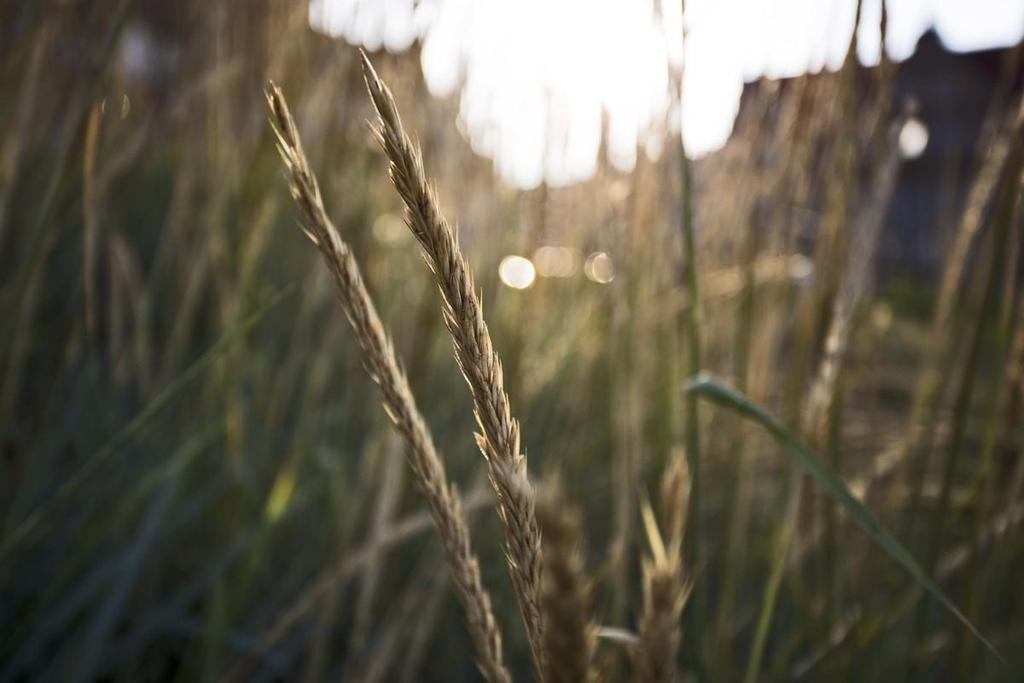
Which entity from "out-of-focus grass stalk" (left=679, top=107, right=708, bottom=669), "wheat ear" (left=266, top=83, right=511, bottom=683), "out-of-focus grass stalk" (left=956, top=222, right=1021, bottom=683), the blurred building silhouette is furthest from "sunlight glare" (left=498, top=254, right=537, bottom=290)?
"wheat ear" (left=266, top=83, right=511, bottom=683)

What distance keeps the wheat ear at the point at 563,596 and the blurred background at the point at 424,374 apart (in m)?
0.40

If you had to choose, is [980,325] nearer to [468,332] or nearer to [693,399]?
[693,399]

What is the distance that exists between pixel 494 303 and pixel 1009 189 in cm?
69

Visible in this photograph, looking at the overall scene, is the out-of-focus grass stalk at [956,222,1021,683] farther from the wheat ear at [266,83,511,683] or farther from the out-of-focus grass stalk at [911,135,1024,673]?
the wheat ear at [266,83,511,683]

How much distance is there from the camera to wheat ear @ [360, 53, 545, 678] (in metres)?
0.29

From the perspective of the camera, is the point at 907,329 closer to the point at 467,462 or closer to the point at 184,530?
the point at 467,462

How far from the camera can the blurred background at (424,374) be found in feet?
2.66

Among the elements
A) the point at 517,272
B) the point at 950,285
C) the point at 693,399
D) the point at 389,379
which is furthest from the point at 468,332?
the point at 517,272

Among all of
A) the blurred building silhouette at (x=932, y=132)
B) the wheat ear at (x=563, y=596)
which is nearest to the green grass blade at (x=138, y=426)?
the wheat ear at (x=563, y=596)

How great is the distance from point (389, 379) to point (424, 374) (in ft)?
2.70

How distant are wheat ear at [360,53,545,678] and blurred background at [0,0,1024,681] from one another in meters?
0.33

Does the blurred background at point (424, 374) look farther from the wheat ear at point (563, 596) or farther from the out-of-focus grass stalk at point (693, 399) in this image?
the wheat ear at point (563, 596)

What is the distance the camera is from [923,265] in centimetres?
901

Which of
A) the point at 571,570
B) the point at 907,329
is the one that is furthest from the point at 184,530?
the point at 907,329
